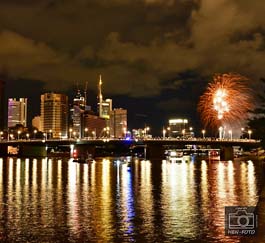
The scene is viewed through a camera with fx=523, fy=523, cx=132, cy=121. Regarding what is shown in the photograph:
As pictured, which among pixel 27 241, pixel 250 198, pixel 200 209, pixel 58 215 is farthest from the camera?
pixel 250 198

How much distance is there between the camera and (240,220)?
82.3 feet

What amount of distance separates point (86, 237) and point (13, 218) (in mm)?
6550

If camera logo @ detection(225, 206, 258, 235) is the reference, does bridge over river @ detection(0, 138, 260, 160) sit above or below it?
above

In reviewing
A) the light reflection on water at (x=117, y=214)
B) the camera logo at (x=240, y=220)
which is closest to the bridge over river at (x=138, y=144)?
the light reflection on water at (x=117, y=214)

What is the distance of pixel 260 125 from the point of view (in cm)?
2145

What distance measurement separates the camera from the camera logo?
21609 millimetres

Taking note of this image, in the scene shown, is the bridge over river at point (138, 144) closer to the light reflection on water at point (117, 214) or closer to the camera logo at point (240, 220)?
the light reflection on water at point (117, 214)

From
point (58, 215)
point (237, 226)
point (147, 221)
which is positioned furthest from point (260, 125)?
point (58, 215)

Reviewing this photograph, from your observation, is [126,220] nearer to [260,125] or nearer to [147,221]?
[147,221]

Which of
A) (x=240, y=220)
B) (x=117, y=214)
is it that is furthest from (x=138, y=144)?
(x=240, y=220)

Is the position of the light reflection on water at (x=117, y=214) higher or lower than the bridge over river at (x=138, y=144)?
lower

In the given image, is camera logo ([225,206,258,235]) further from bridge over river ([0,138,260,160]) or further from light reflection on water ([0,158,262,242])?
bridge over river ([0,138,260,160])

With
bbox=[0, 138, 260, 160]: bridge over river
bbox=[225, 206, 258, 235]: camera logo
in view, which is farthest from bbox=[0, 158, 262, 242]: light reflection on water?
bbox=[0, 138, 260, 160]: bridge over river

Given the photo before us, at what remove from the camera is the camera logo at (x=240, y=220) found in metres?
21.6
